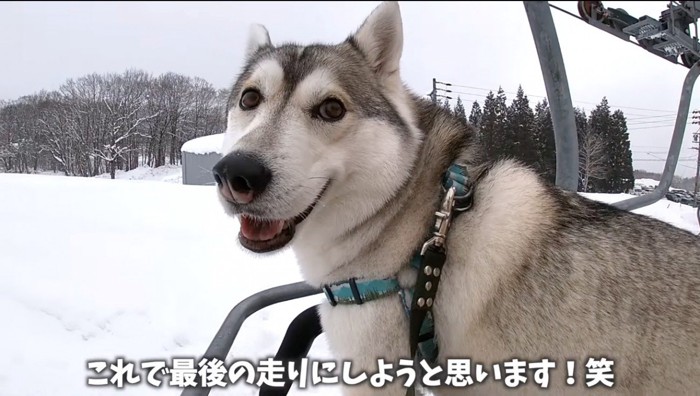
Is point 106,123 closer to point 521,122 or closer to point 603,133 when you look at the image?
point 521,122

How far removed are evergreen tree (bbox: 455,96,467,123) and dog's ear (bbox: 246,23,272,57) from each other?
1055 mm

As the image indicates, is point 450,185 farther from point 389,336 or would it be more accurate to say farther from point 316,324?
point 316,324

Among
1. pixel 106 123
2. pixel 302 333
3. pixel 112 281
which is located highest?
pixel 106 123

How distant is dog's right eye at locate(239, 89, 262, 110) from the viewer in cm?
185

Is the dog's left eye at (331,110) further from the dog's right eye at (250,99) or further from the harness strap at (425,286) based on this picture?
the harness strap at (425,286)

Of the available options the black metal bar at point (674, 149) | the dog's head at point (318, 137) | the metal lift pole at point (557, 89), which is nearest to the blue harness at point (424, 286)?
the dog's head at point (318, 137)

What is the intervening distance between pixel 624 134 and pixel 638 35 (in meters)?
0.79

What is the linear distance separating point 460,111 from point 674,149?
8.01 ft

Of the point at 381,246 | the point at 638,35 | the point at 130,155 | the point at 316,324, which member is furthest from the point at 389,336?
the point at 638,35

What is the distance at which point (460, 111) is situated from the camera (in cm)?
223

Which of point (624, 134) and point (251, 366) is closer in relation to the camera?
point (251, 366)

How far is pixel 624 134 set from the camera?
10.8 ft

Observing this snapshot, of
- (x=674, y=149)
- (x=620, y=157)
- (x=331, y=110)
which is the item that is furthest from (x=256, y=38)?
(x=674, y=149)

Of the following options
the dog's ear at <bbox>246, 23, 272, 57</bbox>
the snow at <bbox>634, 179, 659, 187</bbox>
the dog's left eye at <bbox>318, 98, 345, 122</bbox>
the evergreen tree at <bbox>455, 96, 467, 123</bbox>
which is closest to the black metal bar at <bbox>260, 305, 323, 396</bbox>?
the dog's left eye at <bbox>318, 98, 345, 122</bbox>
